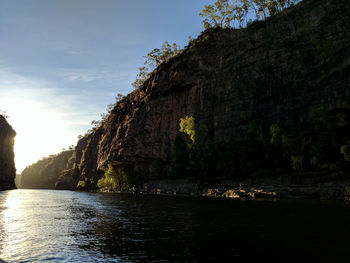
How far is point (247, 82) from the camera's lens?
6412cm

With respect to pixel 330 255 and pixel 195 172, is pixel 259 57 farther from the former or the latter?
pixel 330 255

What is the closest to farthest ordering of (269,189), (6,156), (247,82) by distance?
(269,189) → (247,82) → (6,156)

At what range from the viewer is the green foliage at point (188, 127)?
68550 mm

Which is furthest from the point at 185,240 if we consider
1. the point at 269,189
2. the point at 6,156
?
the point at 6,156

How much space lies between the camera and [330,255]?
11852mm

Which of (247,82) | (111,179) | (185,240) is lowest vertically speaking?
(185,240)

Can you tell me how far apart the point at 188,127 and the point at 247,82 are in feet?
61.4

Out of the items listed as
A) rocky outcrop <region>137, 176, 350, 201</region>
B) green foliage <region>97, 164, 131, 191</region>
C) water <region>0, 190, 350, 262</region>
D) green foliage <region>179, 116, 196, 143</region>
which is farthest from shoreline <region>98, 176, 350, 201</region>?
green foliage <region>97, 164, 131, 191</region>

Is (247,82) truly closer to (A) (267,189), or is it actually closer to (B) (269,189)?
(A) (267,189)

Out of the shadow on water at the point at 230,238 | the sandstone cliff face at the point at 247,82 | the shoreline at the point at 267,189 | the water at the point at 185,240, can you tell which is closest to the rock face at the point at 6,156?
the sandstone cliff face at the point at 247,82

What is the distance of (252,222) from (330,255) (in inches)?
331

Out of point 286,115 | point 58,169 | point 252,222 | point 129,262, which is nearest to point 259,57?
point 286,115

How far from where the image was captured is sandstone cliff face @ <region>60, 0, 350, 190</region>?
51.7 meters

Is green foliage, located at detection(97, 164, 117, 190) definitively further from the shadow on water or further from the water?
the shadow on water
